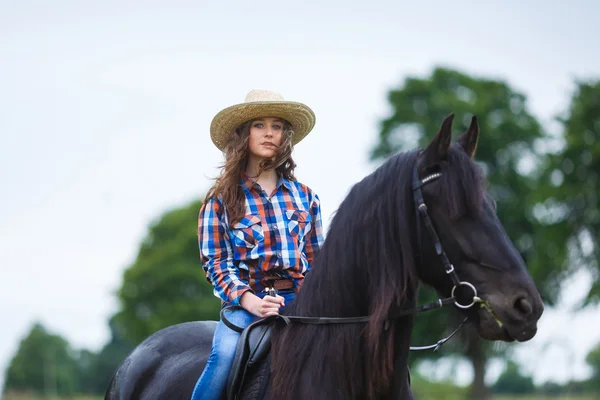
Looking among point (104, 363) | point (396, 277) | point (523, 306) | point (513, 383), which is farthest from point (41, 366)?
point (523, 306)

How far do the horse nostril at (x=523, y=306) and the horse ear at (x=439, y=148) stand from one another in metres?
0.91

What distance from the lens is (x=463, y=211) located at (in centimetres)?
420

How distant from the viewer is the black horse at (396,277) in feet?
13.4

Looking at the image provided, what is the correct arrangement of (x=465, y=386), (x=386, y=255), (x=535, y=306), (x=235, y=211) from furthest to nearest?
(x=465, y=386)
(x=235, y=211)
(x=386, y=255)
(x=535, y=306)

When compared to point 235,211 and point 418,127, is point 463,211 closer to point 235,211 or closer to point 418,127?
point 235,211

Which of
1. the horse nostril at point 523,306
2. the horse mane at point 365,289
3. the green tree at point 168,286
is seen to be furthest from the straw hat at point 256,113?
the green tree at point 168,286

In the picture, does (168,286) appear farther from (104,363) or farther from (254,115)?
(254,115)

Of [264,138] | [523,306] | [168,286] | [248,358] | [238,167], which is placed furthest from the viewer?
[168,286]

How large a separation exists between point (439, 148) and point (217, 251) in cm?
172

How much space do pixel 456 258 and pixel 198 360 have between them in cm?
238

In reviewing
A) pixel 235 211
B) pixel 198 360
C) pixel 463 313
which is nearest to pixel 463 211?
pixel 463 313

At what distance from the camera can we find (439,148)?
4383mm

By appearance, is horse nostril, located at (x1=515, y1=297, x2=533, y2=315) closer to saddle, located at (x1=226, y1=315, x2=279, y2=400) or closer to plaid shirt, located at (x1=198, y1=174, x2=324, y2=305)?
saddle, located at (x1=226, y1=315, x2=279, y2=400)

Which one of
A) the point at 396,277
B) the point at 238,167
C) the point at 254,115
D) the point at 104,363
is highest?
the point at 254,115
